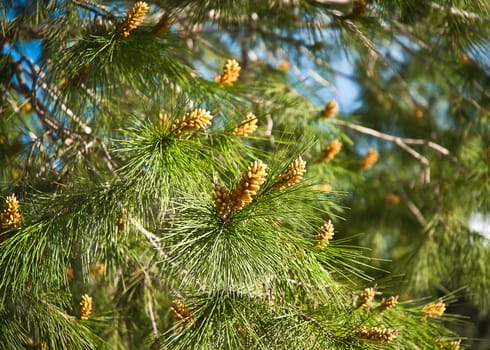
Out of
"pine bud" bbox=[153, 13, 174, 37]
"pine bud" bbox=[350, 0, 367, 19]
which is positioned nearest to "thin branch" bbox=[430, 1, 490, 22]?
"pine bud" bbox=[350, 0, 367, 19]

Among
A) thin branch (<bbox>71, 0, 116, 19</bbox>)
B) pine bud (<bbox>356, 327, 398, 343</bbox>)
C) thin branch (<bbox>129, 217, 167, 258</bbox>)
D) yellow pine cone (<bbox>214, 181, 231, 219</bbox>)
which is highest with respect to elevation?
thin branch (<bbox>71, 0, 116, 19</bbox>)

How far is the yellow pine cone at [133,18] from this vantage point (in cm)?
107

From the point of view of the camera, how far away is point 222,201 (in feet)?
2.92

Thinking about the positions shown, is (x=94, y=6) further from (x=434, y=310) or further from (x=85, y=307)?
(x=434, y=310)

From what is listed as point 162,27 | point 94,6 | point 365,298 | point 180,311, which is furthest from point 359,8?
point 180,311

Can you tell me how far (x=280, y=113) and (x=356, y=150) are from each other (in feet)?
2.61

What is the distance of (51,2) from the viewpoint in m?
1.24

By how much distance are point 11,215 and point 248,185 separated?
0.43 metres

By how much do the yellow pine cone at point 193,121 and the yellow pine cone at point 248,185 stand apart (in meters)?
0.14

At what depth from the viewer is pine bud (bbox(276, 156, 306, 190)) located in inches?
35.5

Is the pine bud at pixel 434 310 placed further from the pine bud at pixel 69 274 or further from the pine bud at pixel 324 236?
the pine bud at pixel 69 274

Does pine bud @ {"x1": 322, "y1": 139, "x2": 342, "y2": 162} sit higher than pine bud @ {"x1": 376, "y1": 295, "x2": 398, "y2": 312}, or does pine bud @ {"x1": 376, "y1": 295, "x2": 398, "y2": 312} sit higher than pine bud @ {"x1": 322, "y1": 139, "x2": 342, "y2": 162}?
pine bud @ {"x1": 322, "y1": 139, "x2": 342, "y2": 162}

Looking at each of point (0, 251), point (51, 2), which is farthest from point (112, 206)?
point (51, 2)

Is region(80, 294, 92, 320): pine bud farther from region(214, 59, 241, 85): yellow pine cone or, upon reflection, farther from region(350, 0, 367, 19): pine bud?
region(350, 0, 367, 19): pine bud
